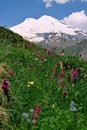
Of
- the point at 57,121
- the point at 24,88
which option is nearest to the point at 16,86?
the point at 24,88

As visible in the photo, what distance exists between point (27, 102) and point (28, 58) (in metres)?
7.02

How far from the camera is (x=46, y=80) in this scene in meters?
13.0

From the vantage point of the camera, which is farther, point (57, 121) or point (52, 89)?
point (52, 89)

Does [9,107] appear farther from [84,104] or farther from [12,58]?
[12,58]

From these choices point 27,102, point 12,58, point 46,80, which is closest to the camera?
point 27,102

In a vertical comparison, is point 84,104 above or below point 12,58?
below

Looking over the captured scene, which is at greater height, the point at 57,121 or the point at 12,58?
the point at 12,58

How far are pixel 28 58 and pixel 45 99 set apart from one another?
675 cm

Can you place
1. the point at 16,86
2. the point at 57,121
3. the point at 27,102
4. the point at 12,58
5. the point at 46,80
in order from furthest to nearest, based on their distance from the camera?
the point at 12,58, the point at 46,80, the point at 16,86, the point at 27,102, the point at 57,121

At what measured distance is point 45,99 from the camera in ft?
34.0

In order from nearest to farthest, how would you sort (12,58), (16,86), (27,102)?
(27,102) → (16,86) → (12,58)

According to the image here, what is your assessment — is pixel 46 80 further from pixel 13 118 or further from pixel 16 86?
pixel 13 118

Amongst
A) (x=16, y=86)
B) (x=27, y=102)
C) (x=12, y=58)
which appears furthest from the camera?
(x=12, y=58)

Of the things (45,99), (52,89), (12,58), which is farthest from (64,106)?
(12,58)
